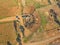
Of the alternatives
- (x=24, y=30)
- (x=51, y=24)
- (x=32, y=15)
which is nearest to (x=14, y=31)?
(x=24, y=30)

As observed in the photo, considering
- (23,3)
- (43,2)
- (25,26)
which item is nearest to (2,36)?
(25,26)

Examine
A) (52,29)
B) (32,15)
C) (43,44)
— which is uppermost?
(32,15)

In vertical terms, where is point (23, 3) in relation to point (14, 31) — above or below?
above

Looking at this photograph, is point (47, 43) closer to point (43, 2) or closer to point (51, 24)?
point (51, 24)

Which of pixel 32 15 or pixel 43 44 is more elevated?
pixel 32 15

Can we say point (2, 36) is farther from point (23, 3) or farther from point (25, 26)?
point (23, 3)

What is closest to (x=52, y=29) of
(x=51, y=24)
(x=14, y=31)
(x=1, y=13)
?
(x=51, y=24)

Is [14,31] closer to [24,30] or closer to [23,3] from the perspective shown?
[24,30]
